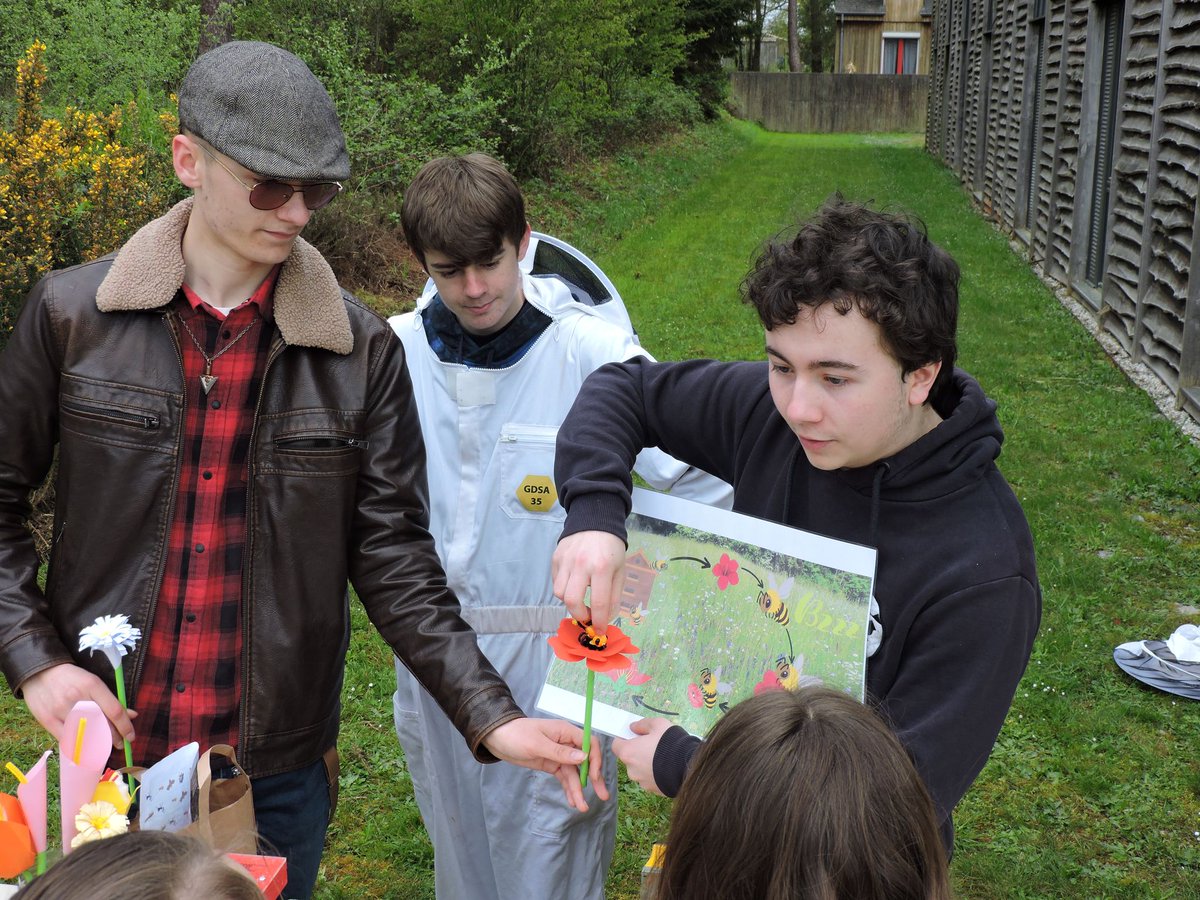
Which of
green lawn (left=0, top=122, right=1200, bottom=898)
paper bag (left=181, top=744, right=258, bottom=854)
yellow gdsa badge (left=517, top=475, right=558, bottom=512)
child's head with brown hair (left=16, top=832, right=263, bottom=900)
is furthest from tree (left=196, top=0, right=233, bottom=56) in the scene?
child's head with brown hair (left=16, top=832, right=263, bottom=900)

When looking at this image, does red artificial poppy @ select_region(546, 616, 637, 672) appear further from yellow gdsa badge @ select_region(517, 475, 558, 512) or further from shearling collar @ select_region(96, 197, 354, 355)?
yellow gdsa badge @ select_region(517, 475, 558, 512)

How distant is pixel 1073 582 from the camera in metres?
5.40

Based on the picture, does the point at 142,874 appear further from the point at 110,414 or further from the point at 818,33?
the point at 818,33

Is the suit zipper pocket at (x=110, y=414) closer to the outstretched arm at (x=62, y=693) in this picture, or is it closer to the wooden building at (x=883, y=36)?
the outstretched arm at (x=62, y=693)

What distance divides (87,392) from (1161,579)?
5107 mm

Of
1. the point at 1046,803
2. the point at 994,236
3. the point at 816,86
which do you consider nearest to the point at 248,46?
the point at 1046,803

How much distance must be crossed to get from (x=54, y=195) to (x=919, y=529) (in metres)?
5.12

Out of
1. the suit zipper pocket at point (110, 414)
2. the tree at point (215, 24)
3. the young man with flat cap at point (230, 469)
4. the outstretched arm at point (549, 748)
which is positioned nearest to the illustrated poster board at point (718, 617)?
the outstretched arm at point (549, 748)

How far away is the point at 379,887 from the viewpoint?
12.2ft

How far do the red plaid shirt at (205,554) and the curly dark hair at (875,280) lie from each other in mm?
1036

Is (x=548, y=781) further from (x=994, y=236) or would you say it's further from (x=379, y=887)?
(x=994, y=236)

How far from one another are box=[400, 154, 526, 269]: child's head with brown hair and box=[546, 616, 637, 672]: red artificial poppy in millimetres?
1267

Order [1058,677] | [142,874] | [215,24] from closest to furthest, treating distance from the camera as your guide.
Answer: [142,874] → [1058,677] → [215,24]

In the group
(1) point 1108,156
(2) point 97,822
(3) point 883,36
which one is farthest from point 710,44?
(2) point 97,822
